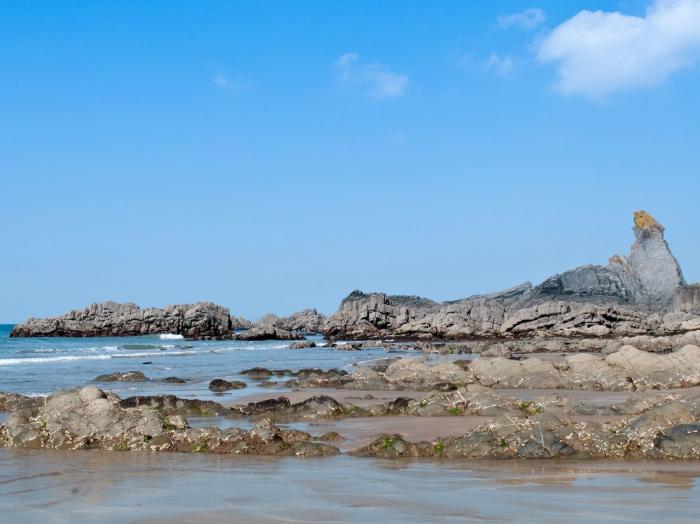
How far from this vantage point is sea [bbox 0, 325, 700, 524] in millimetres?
7133

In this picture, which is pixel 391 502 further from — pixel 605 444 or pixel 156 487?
pixel 605 444

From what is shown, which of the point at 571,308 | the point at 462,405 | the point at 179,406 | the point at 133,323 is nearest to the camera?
the point at 462,405

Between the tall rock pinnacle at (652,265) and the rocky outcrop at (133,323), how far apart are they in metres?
50.5

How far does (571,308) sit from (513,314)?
568 cm

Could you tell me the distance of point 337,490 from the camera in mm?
8664

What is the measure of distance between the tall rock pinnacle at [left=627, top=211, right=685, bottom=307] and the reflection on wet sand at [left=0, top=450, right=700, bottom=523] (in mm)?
82159

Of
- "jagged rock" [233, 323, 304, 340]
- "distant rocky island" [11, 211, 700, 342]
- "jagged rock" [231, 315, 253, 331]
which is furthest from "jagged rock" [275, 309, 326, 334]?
"jagged rock" [233, 323, 304, 340]

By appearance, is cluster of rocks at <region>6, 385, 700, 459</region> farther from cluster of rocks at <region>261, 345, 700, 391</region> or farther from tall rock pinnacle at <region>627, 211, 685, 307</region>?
tall rock pinnacle at <region>627, 211, 685, 307</region>

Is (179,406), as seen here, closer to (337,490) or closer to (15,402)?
(15,402)

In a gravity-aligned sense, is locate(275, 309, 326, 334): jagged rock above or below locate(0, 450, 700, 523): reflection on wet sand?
above

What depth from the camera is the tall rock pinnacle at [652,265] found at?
87.8 metres

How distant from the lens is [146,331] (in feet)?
333

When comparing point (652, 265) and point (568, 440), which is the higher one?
point (652, 265)

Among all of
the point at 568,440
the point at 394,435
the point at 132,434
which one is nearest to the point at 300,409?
the point at 132,434
